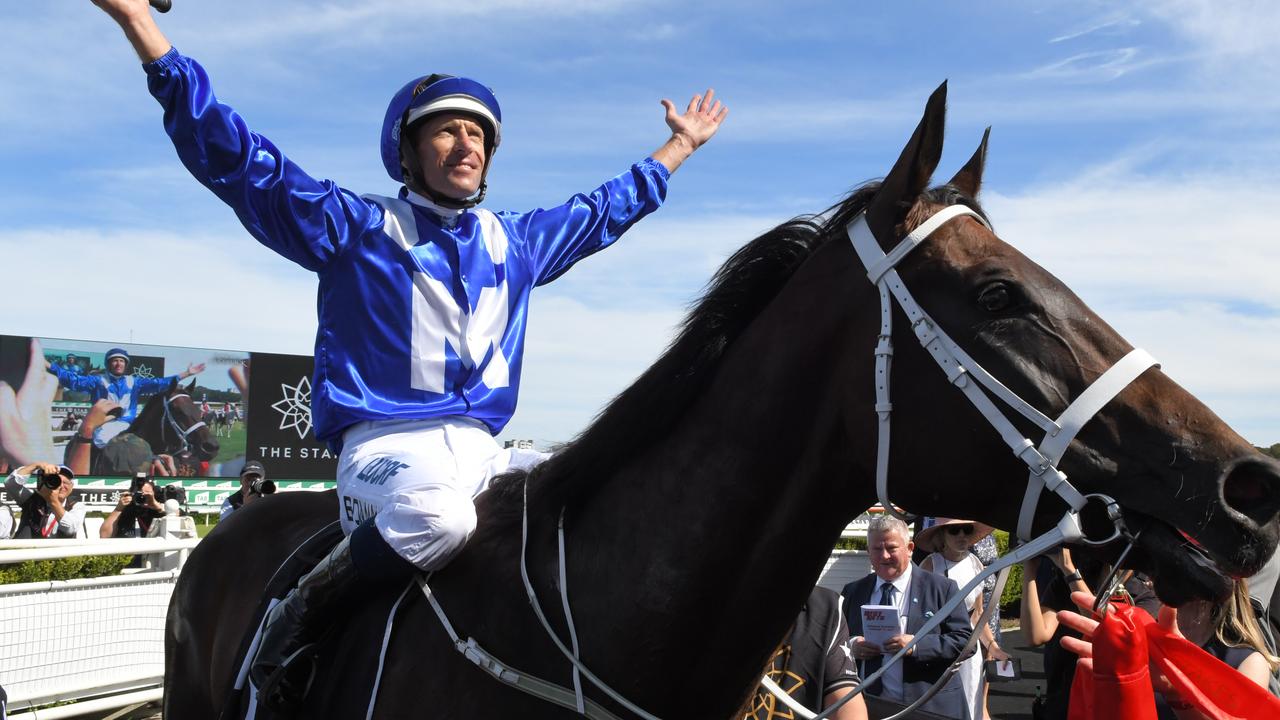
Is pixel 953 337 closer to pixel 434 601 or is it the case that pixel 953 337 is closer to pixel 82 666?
pixel 434 601

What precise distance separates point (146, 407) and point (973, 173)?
29.9m

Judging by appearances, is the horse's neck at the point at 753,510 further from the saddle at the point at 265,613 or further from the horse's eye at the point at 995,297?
the saddle at the point at 265,613

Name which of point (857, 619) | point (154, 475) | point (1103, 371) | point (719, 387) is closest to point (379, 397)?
point (719, 387)

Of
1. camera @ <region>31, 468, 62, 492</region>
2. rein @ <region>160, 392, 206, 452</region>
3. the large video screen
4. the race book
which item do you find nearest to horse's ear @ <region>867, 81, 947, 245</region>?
the race book

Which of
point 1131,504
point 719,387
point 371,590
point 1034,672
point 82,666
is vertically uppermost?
point 719,387

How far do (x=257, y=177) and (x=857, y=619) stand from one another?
4.11 m

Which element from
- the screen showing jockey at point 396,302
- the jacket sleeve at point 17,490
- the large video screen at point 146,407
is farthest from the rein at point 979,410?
the large video screen at point 146,407

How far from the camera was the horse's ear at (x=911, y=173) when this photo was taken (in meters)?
2.04

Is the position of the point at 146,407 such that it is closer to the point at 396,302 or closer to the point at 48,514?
the point at 48,514

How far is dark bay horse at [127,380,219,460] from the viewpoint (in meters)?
27.7

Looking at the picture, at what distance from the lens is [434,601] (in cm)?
232

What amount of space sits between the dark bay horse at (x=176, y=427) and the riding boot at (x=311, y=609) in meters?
27.3

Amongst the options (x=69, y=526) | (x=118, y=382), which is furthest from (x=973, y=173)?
(x=118, y=382)

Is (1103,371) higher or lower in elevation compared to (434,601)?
higher
